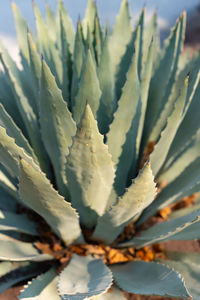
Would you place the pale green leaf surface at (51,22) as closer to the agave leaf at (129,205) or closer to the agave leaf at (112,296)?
the agave leaf at (129,205)

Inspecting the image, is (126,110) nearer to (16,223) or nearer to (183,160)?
(183,160)

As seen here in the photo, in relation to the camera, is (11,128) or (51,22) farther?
(51,22)

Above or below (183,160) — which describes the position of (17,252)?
below

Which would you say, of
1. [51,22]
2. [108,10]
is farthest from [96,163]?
[108,10]

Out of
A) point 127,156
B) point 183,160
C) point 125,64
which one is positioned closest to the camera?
point 127,156

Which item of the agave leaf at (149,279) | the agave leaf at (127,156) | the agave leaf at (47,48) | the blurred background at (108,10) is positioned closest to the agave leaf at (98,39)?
the agave leaf at (47,48)

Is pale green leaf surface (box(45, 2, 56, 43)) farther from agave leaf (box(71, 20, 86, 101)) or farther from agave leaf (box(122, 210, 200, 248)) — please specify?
agave leaf (box(122, 210, 200, 248))

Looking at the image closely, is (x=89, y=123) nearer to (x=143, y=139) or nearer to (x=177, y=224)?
(x=177, y=224)

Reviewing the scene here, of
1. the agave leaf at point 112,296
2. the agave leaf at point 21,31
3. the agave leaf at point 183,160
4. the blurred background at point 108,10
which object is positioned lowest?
the agave leaf at point 112,296
